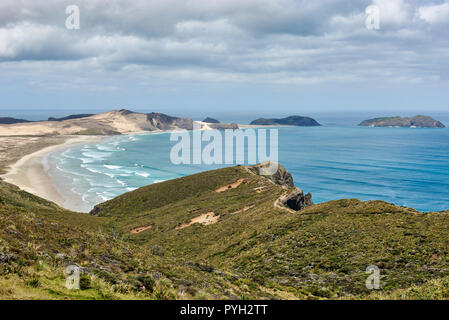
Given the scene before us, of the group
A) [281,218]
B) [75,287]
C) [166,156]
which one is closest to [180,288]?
[75,287]

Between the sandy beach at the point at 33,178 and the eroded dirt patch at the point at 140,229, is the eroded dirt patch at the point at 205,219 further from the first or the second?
the sandy beach at the point at 33,178

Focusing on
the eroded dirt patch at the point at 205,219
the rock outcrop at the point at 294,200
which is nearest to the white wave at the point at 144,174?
the eroded dirt patch at the point at 205,219

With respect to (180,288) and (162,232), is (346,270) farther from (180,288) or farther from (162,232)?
(162,232)

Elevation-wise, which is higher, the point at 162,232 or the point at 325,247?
the point at 325,247

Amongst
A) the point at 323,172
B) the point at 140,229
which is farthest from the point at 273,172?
the point at 323,172

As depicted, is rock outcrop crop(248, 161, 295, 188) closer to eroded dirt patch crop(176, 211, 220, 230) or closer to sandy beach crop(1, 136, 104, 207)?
eroded dirt patch crop(176, 211, 220, 230)

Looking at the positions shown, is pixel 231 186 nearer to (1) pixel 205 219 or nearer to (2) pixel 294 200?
(1) pixel 205 219

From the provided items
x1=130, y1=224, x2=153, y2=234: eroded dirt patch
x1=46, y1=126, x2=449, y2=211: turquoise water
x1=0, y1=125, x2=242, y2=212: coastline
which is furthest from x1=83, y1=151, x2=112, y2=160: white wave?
x1=130, y1=224, x2=153, y2=234: eroded dirt patch
